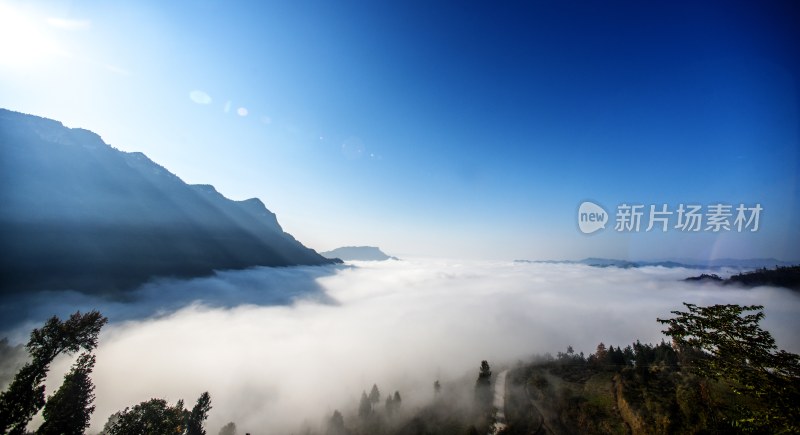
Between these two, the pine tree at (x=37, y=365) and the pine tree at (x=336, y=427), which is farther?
the pine tree at (x=336, y=427)

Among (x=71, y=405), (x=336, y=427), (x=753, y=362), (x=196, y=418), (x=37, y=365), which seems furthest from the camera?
(x=336, y=427)

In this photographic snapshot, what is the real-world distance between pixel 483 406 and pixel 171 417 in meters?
117

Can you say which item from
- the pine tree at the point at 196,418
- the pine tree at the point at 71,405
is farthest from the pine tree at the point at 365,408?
the pine tree at the point at 71,405

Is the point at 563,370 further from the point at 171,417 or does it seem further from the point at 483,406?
the point at 171,417

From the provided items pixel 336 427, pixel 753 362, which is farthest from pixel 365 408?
pixel 753 362

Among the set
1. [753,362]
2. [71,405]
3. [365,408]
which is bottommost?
[365,408]

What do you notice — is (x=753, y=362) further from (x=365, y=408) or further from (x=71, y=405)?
(x=365, y=408)

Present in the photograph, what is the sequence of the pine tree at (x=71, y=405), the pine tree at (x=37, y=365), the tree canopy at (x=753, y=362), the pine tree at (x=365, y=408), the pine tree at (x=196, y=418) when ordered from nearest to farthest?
the tree canopy at (x=753, y=362), the pine tree at (x=37, y=365), the pine tree at (x=71, y=405), the pine tree at (x=196, y=418), the pine tree at (x=365, y=408)

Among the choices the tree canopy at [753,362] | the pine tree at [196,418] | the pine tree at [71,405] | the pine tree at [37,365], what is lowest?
the pine tree at [196,418]

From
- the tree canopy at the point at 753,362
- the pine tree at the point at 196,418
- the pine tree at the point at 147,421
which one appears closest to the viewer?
the tree canopy at the point at 753,362

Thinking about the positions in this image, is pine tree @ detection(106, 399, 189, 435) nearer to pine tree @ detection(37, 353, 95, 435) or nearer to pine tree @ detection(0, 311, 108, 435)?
pine tree @ detection(37, 353, 95, 435)

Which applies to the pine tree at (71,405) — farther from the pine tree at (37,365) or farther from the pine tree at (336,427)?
the pine tree at (336,427)

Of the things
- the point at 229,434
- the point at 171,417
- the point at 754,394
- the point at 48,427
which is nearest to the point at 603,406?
the point at 754,394

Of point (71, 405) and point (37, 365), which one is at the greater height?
point (37, 365)
